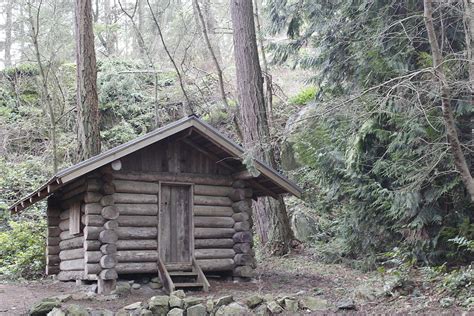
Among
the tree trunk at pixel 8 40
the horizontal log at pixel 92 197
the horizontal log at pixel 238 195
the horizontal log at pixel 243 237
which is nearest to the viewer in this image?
the horizontal log at pixel 92 197

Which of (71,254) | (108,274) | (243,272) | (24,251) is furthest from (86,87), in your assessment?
(243,272)

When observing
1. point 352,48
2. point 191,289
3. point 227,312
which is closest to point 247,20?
point 352,48

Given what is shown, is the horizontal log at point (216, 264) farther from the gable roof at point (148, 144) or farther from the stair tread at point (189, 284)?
the gable roof at point (148, 144)

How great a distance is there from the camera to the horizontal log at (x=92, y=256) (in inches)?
443

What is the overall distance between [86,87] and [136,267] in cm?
621

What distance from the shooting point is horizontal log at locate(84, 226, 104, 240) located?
11.3 meters

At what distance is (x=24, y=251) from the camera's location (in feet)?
54.6

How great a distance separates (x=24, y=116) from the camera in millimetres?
24219

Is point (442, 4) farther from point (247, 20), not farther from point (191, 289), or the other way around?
point (247, 20)

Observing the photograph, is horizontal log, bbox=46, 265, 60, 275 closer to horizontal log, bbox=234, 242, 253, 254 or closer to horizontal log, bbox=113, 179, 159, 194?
horizontal log, bbox=113, 179, 159, 194

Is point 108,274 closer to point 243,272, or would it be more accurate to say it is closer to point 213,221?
point 213,221

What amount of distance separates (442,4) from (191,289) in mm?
7752

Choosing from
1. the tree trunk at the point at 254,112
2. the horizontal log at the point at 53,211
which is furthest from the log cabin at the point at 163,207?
the tree trunk at the point at 254,112

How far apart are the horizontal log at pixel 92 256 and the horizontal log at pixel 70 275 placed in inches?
34.8
